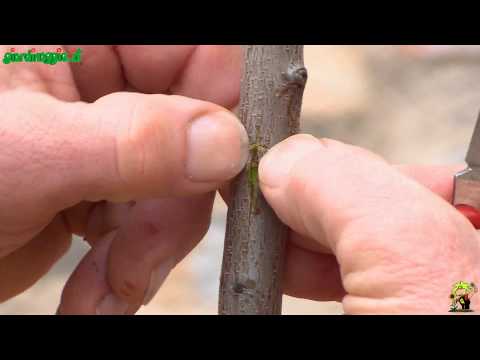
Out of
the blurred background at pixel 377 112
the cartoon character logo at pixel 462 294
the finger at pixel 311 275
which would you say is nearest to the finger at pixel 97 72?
the finger at pixel 311 275

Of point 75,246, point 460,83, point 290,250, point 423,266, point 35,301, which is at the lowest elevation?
point 423,266

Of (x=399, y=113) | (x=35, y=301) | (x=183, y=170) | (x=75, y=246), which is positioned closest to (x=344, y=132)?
(x=399, y=113)

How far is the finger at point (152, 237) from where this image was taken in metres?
1.23

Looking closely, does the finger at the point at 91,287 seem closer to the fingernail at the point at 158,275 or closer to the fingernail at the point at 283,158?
the fingernail at the point at 158,275

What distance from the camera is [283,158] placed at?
0.91 m

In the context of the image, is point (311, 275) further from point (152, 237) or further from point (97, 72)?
point (97, 72)

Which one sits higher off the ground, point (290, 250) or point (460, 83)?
point (460, 83)

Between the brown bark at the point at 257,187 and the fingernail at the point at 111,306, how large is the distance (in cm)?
38

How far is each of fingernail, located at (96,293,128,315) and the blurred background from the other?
149 cm

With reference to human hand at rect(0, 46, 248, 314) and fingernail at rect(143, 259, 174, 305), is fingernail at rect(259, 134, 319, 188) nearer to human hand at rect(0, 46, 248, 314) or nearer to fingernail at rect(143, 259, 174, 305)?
human hand at rect(0, 46, 248, 314)

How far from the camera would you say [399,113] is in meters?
3.91
